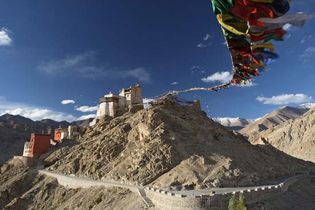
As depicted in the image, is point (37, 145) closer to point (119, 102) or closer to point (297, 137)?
point (119, 102)

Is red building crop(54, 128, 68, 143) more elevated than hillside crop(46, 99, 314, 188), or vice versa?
red building crop(54, 128, 68, 143)

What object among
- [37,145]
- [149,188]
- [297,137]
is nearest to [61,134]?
[37,145]

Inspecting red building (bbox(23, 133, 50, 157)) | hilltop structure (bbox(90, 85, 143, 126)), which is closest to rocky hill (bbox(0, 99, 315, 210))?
red building (bbox(23, 133, 50, 157))

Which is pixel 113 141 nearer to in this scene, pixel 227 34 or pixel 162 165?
pixel 162 165

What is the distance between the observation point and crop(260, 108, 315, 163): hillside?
400ft

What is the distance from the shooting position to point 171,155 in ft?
151

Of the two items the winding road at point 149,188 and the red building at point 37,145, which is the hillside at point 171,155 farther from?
the red building at point 37,145

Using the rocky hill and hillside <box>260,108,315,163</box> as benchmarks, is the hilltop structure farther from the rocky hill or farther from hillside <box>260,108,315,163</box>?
hillside <box>260,108,315,163</box>

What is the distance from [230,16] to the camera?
32.6 feet

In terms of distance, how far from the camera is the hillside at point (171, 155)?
41.8 metres

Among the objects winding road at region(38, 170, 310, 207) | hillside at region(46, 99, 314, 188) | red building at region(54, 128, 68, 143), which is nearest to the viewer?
winding road at region(38, 170, 310, 207)

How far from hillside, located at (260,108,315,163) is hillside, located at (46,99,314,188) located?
223ft

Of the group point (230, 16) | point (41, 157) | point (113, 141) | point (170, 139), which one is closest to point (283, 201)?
point (170, 139)

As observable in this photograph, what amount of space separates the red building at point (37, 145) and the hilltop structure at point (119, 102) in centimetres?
909
